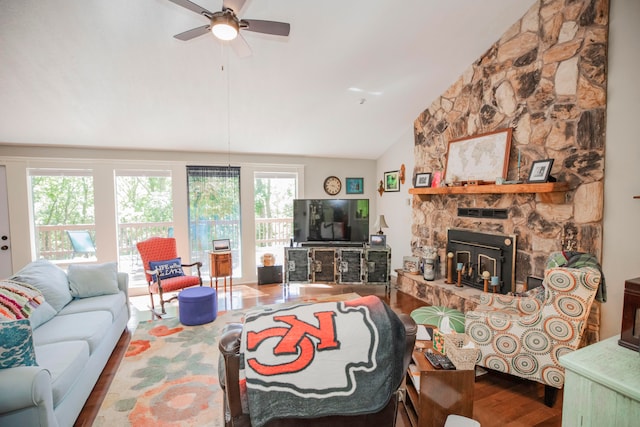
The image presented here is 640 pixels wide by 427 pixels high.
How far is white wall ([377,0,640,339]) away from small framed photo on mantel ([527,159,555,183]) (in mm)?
395

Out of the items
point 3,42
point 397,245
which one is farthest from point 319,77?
point 397,245

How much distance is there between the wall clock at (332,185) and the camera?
5668mm

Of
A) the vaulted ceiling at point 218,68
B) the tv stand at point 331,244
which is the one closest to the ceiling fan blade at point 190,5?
the vaulted ceiling at point 218,68

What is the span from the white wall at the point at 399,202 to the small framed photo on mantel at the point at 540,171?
2.02 metres

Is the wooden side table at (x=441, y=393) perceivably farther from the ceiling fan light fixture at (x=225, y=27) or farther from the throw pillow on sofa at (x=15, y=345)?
the ceiling fan light fixture at (x=225, y=27)

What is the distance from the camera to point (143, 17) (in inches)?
97.8

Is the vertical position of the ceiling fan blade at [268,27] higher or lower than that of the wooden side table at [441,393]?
higher

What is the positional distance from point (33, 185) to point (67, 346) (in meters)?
3.34

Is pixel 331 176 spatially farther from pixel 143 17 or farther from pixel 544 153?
pixel 143 17

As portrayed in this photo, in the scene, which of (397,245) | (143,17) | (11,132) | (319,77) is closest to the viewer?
(143,17)

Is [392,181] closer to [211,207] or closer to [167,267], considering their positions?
[211,207]

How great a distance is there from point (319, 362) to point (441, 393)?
3.51ft

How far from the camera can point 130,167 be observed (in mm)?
4473

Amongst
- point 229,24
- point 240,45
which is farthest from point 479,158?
point 229,24
